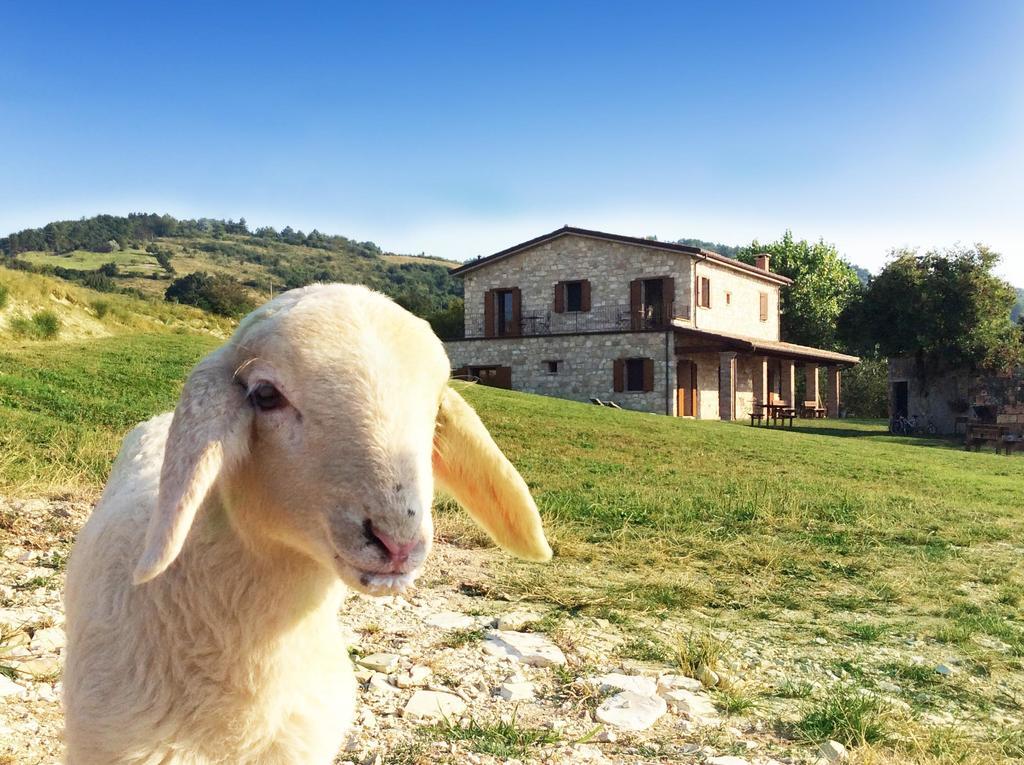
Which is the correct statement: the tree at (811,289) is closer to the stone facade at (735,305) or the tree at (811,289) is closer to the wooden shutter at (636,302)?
the stone facade at (735,305)

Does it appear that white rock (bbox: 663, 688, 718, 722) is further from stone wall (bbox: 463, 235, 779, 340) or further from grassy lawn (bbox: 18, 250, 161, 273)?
grassy lawn (bbox: 18, 250, 161, 273)

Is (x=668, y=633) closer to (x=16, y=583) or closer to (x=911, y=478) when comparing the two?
(x=16, y=583)

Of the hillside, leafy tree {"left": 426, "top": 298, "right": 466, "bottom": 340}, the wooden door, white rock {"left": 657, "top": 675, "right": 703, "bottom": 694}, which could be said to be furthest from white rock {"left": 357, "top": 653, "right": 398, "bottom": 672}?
the hillside

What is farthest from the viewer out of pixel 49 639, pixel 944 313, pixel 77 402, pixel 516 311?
pixel 516 311

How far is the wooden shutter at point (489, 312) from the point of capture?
35916 millimetres

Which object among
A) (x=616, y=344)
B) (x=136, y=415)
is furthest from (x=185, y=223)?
(x=136, y=415)

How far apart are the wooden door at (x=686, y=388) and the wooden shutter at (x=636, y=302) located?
247cm

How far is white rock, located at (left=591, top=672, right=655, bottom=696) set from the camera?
150 inches

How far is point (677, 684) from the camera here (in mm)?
Result: 3904

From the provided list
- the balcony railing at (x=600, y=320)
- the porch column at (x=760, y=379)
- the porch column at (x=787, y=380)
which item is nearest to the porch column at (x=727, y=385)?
the balcony railing at (x=600, y=320)

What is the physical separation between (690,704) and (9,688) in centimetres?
303

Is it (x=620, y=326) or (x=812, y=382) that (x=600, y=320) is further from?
(x=812, y=382)

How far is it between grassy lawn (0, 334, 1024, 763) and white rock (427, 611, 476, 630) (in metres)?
0.64

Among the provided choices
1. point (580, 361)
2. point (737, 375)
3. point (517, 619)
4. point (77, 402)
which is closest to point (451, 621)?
point (517, 619)
